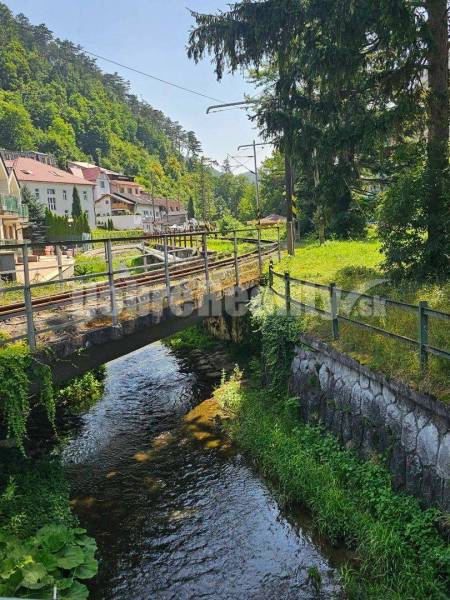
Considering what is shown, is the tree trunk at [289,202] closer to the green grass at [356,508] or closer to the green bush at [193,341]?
the green bush at [193,341]

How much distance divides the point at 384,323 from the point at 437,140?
5001 millimetres

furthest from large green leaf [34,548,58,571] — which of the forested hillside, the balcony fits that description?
the forested hillside

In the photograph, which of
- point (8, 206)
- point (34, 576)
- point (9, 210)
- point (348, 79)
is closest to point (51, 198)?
point (8, 206)

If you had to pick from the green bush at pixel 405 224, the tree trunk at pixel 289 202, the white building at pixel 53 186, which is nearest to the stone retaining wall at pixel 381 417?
the green bush at pixel 405 224

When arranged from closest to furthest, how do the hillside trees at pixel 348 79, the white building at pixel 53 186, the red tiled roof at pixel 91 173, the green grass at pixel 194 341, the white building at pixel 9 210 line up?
the hillside trees at pixel 348 79
the green grass at pixel 194 341
the white building at pixel 9 210
the white building at pixel 53 186
the red tiled roof at pixel 91 173

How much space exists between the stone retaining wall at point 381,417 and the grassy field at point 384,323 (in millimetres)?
198

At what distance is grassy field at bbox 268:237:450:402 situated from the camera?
6254 mm

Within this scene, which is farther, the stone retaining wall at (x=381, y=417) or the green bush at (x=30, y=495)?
the green bush at (x=30, y=495)

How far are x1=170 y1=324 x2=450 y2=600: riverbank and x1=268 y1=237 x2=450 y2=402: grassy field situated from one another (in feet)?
4.29

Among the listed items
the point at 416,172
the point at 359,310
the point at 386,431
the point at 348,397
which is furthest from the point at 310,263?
the point at 386,431

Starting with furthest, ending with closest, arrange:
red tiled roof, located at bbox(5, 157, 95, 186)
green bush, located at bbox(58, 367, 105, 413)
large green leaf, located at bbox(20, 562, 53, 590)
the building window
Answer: the building window < red tiled roof, located at bbox(5, 157, 95, 186) < green bush, located at bbox(58, 367, 105, 413) < large green leaf, located at bbox(20, 562, 53, 590)

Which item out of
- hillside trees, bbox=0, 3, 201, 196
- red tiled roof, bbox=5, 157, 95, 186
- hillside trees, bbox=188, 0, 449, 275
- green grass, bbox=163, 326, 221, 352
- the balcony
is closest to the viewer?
hillside trees, bbox=188, 0, 449, 275

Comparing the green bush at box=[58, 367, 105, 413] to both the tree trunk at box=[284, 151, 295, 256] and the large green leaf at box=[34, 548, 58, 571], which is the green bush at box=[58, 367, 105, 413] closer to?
the large green leaf at box=[34, 548, 58, 571]

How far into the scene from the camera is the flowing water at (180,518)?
584 cm
